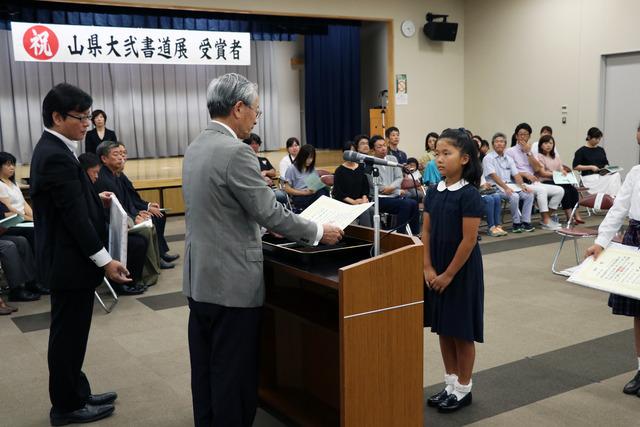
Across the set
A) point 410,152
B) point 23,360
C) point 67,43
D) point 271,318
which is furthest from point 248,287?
point 410,152

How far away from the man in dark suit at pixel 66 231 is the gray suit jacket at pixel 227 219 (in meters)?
0.61

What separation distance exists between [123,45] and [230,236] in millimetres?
6999

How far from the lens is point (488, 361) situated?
136 inches

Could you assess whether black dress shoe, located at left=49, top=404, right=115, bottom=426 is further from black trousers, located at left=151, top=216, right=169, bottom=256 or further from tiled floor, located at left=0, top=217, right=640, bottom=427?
black trousers, located at left=151, top=216, right=169, bottom=256

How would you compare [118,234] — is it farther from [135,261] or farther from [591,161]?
[591,161]

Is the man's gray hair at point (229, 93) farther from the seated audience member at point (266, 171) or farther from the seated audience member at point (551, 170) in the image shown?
the seated audience member at point (551, 170)

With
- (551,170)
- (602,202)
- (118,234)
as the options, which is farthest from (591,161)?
(118,234)

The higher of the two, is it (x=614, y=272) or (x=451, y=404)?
(x=614, y=272)

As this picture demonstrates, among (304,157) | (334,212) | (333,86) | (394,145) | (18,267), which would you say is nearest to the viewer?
(334,212)

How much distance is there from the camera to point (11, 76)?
32.4ft

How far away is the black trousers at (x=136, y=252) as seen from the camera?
→ 4.95 metres

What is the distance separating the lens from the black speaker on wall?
1036 cm

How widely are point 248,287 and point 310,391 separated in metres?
0.88

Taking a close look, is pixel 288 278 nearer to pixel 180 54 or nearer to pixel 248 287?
pixel 248 287
